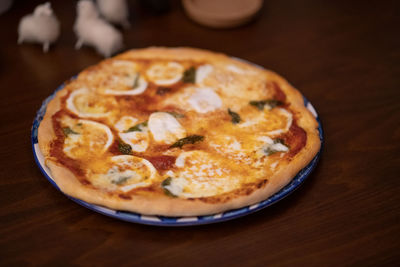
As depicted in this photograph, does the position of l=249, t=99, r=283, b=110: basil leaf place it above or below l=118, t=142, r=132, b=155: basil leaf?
below

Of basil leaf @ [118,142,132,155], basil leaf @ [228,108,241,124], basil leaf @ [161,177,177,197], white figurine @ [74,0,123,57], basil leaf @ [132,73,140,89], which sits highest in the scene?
white figurine @ [74,0,123,57]

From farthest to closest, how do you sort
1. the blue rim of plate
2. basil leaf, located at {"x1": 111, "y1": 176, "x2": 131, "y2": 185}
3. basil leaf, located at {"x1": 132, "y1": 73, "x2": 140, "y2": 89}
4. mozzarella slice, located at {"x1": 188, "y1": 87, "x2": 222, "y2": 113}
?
1. basil leaf, located at {"x1": 132, "y1": 73, "x2": 140, "y2": 89}
2. mozzarella slice, located at {"x1": 188, "y1": 87, "x2": 222, "y2": 113}
3. basil leaf, located at {"x1": 111, "y1": 176, "x2": 131, "y2": 185}
4. the blue rim of plate

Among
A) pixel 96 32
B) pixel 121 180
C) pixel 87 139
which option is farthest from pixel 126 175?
pixel 96 32

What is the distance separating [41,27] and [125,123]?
88 centimetres

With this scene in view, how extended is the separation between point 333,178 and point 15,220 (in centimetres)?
107

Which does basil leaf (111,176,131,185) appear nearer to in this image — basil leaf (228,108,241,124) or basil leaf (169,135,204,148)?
basil leaf (169,135,204,148)

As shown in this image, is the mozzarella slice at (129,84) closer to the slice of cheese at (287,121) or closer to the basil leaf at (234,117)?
the basil leaf at (234,117)

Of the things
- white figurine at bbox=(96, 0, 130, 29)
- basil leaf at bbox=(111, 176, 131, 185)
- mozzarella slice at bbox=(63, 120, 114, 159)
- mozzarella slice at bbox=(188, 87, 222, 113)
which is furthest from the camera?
white figurine at bbox=(96, 0, 130, 29)

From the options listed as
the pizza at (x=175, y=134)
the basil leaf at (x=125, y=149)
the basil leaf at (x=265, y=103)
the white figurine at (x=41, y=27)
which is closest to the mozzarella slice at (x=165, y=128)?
the pizza at (x=175, y=134)

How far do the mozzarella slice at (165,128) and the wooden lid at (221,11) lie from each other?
3.18 ft

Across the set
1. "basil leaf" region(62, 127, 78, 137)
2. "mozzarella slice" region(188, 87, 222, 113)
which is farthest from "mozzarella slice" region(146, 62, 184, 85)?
"basil leaf" region(62, 127, 78, 137)

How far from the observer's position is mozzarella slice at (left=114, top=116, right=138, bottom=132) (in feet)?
5.82

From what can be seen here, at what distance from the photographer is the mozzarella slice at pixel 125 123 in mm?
1773

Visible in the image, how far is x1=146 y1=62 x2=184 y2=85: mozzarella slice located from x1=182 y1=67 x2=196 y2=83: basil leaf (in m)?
0.02
